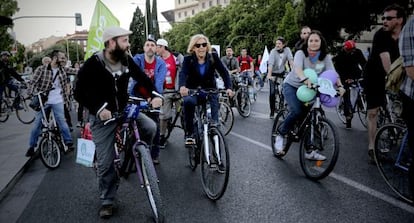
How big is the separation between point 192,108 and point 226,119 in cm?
322

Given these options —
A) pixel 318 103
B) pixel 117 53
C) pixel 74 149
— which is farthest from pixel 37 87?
pixel 318 103

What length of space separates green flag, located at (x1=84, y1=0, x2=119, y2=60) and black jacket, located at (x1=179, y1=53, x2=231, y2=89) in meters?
3.69

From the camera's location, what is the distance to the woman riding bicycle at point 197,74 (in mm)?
4977

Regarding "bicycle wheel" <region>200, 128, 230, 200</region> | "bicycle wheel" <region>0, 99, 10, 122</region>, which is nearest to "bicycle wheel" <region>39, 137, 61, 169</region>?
"bicycle wheel" <region>200, 128, 230, 200</region>

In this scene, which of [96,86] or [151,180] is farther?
[96,86]

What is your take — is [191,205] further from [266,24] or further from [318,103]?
[266,24]

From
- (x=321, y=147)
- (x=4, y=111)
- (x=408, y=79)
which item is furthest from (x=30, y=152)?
(x=4, y=111)

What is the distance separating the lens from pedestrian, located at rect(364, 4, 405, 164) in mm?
4812

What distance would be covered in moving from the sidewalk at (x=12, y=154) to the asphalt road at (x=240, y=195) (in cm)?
13

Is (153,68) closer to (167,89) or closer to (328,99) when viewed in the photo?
(167,89)

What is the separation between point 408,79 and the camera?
10.8 ft

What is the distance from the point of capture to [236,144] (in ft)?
23.2

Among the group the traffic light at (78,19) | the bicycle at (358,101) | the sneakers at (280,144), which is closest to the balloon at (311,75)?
the sneakers at (280,144)

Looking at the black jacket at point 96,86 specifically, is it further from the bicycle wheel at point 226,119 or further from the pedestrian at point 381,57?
the bicycle wheel at point 226,119
